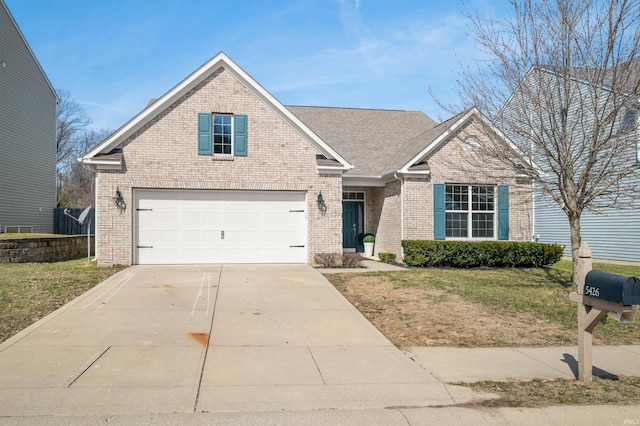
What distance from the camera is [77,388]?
222 inches

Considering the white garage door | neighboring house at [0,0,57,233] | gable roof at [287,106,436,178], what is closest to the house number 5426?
the white garage door

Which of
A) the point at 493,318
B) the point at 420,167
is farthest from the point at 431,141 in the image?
the point at 493,318

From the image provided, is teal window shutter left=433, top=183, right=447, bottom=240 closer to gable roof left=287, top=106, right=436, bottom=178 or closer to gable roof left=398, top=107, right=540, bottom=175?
gable roof left=398, top=107, right=540, bottom=175

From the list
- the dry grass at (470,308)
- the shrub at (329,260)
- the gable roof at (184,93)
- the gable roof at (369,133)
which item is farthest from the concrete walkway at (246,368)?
the gable roof at (369,133)

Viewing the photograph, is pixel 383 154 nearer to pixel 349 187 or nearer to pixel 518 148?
pixel 349 187

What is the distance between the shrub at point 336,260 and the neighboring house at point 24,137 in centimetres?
1548

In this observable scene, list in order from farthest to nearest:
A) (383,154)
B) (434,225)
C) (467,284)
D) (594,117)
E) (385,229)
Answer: (383,154), (385,229), (434,225), (467,284), (594,117)

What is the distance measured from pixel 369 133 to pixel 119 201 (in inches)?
440

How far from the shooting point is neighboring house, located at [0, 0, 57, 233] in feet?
76.6

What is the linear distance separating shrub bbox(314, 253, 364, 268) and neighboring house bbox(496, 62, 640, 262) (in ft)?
17.6

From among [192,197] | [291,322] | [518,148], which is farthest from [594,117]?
[192,197]

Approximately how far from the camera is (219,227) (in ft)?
51.0

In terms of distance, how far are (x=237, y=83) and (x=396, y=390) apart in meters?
12.0

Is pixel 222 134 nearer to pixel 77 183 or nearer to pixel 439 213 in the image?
pixel 439 213
